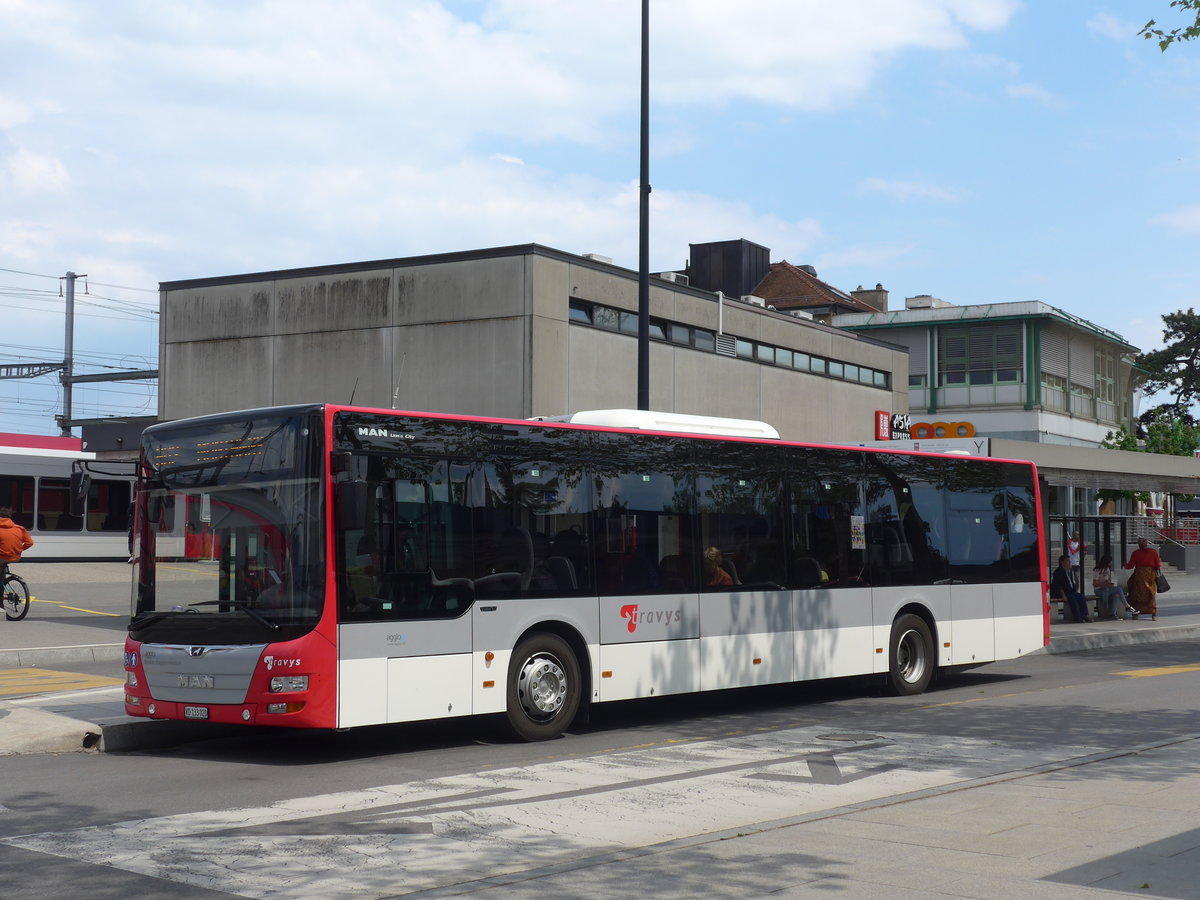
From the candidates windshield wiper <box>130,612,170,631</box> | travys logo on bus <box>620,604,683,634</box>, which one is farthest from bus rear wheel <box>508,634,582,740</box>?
windshield wiper <box>130,612,170,631</box>

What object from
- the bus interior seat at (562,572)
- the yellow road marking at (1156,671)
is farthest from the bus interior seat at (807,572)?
the yellow road marking at (1156,671)

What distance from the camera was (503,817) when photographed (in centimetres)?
841

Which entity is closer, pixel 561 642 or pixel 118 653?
pixel 561 642

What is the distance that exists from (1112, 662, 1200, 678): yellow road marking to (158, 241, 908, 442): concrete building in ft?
50.4

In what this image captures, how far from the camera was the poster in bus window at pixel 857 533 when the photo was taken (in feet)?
50.8

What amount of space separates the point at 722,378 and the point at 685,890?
31713 mm

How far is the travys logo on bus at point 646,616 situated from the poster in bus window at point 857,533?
9.45ft

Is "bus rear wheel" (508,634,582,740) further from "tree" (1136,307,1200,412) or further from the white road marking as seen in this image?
"tree" (1136,307,1200,412)

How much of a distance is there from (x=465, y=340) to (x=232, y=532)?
70.0ft

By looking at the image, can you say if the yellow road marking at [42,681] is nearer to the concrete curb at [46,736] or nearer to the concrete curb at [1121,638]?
the concrete curb at [46,736]

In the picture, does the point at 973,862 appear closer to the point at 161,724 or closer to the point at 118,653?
the point at 161,724

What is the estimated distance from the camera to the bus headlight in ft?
34.6

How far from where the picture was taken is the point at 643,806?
8797mm

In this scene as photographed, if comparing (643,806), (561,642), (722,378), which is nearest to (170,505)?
(561,642)
